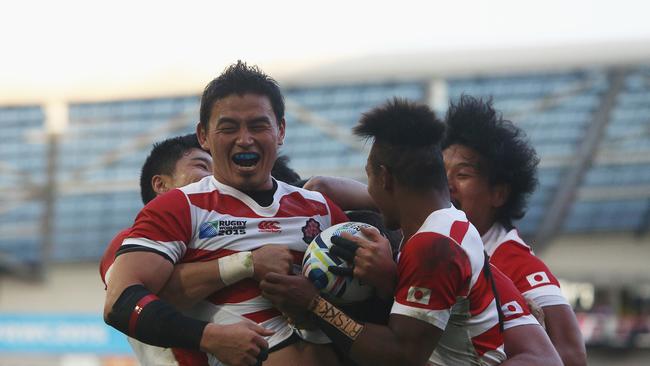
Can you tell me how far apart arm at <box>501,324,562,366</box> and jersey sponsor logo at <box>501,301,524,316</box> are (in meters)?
0.06

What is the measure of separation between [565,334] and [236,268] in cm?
184

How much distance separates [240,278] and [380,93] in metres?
22.1

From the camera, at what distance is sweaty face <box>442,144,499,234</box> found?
5.55m

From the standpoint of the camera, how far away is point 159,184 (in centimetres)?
540

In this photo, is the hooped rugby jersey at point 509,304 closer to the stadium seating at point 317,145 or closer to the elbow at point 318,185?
the elbow at point 318,185

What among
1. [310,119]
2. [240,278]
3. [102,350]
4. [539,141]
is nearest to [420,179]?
[240,278]

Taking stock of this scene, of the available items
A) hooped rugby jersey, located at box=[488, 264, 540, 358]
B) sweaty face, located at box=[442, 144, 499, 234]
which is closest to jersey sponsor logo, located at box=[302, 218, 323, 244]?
hooped rugby jersey, located at box=[488, 264, 540, 358]

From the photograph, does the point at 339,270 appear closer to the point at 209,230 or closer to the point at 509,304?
the point at 209,230

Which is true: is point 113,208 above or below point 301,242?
below

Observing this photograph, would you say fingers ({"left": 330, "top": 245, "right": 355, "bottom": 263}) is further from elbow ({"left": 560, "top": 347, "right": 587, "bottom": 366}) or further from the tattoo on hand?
elbow ({"left": 560, "top": 347, "right": 587, "bottom": 366})

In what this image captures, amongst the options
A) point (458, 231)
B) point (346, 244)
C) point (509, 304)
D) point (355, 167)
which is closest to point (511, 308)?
point (509, 304)

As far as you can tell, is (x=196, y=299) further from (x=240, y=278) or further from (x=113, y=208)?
(x=113, y=208)

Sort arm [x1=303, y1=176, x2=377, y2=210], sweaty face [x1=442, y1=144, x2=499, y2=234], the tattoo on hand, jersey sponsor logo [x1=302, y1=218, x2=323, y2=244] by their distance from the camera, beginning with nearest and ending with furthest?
1. the tattoo on hand
2. jersey sponsor logo [x1=302, y1=218, x2=323, y2=244]
3. arm [x1=303, y1=176, x2=377, y2=210]
4. sweaty face [x1=442, y1=144, x2=499, y2=234]

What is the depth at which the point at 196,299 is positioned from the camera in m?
4.24
